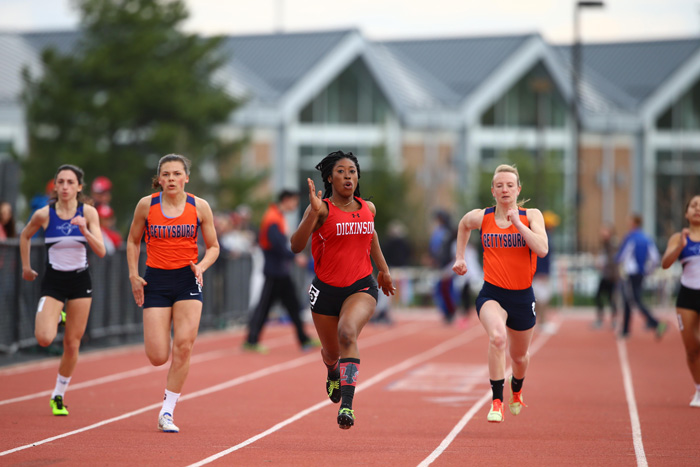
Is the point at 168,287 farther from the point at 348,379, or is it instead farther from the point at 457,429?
the point at 457,429

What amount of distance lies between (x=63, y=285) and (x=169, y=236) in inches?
62.8

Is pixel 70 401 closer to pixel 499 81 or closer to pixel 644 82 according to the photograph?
pixel 499 81

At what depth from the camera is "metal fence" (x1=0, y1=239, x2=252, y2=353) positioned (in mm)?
14922

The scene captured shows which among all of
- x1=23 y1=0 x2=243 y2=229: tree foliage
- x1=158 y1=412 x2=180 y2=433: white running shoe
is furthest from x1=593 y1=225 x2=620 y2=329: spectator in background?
x1=158 y1=412 x2=180 y2=433: white running shoe

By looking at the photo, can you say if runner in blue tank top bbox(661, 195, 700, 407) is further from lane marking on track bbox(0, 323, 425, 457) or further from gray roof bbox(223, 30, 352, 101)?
gray roof bbox(223, 30, 352, 101)

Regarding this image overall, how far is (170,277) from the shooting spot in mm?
9164

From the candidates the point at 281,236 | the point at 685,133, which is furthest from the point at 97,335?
the point at 685,133

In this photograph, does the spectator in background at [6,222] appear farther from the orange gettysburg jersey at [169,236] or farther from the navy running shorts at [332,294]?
the navy running shorts at [332,294]

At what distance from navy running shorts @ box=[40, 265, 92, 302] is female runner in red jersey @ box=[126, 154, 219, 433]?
123 centimetres

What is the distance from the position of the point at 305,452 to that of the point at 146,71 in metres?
28.4

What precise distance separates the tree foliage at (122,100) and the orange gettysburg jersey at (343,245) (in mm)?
24710

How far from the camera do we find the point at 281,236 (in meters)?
17.3

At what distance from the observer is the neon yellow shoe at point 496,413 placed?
9094 millimetres

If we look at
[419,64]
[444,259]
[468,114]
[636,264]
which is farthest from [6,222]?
[419,64]
